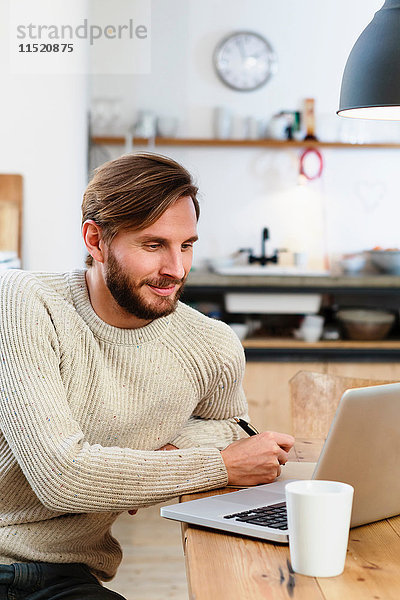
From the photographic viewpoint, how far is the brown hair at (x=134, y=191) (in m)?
1.49

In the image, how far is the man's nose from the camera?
148 centimetres

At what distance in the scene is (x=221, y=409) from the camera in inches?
66.0

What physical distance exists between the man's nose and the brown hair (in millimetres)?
73

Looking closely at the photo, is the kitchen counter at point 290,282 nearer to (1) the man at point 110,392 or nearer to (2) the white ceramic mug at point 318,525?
(1) the man at point 110,392

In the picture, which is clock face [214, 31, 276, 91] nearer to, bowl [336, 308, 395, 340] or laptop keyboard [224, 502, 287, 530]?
bowl [336, 308, 395, 340]

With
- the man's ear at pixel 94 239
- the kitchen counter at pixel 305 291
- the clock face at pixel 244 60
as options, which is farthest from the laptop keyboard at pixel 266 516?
the clock face at pixel 244 60

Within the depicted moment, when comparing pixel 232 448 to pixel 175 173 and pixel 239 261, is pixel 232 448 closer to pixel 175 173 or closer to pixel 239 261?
pixel 175 173

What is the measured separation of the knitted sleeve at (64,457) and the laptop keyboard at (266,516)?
0.16 meters

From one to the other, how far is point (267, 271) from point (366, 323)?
2.18 ft

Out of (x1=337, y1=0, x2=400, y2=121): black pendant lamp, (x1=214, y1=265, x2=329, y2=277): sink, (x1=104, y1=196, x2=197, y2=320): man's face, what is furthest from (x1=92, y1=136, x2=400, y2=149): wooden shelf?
(x1=104, y1=196, x2=197, y2=320): man's face

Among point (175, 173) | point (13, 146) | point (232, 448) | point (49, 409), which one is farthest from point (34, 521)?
point (13, 146)

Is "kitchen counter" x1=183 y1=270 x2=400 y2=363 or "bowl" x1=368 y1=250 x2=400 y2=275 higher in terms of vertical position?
"bowl" x1=368 y1=250 x2=400 y2=275

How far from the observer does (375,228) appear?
196 inches

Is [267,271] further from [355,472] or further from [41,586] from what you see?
[355,472]
